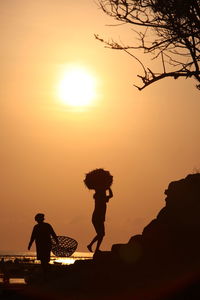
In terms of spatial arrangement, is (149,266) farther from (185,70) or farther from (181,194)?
(185,70)

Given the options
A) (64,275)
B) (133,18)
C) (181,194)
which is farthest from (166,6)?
(64,275)

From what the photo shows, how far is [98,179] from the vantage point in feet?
60.1

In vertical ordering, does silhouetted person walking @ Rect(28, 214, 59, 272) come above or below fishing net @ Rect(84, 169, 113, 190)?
below

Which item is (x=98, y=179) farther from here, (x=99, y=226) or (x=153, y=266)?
(x=153, y=266)

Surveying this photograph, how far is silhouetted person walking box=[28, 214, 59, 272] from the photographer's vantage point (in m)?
18.9

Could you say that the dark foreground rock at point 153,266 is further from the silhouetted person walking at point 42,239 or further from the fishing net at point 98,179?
the fishing net at point 98,179

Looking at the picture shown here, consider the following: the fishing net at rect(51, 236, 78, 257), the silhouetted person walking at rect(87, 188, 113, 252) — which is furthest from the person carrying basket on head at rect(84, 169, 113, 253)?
the fishing net at rect(51, 236, 78, 257)

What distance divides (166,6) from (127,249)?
659 centimetres

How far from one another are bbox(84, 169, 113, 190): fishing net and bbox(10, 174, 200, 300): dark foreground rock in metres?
1.61

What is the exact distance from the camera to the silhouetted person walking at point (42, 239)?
61.9 ft

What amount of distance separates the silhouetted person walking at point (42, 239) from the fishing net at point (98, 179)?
1.66 m

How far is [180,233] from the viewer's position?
55.8 feet

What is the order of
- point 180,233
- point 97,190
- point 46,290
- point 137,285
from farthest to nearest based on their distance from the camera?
point 97,190
point 180,233
point 46,290
point 137,285

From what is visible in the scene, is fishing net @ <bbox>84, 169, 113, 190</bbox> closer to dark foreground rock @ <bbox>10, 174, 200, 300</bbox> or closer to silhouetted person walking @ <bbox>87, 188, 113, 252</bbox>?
silhouetted person walking @ <bbox>87, 188, 113, 252</bbox>
